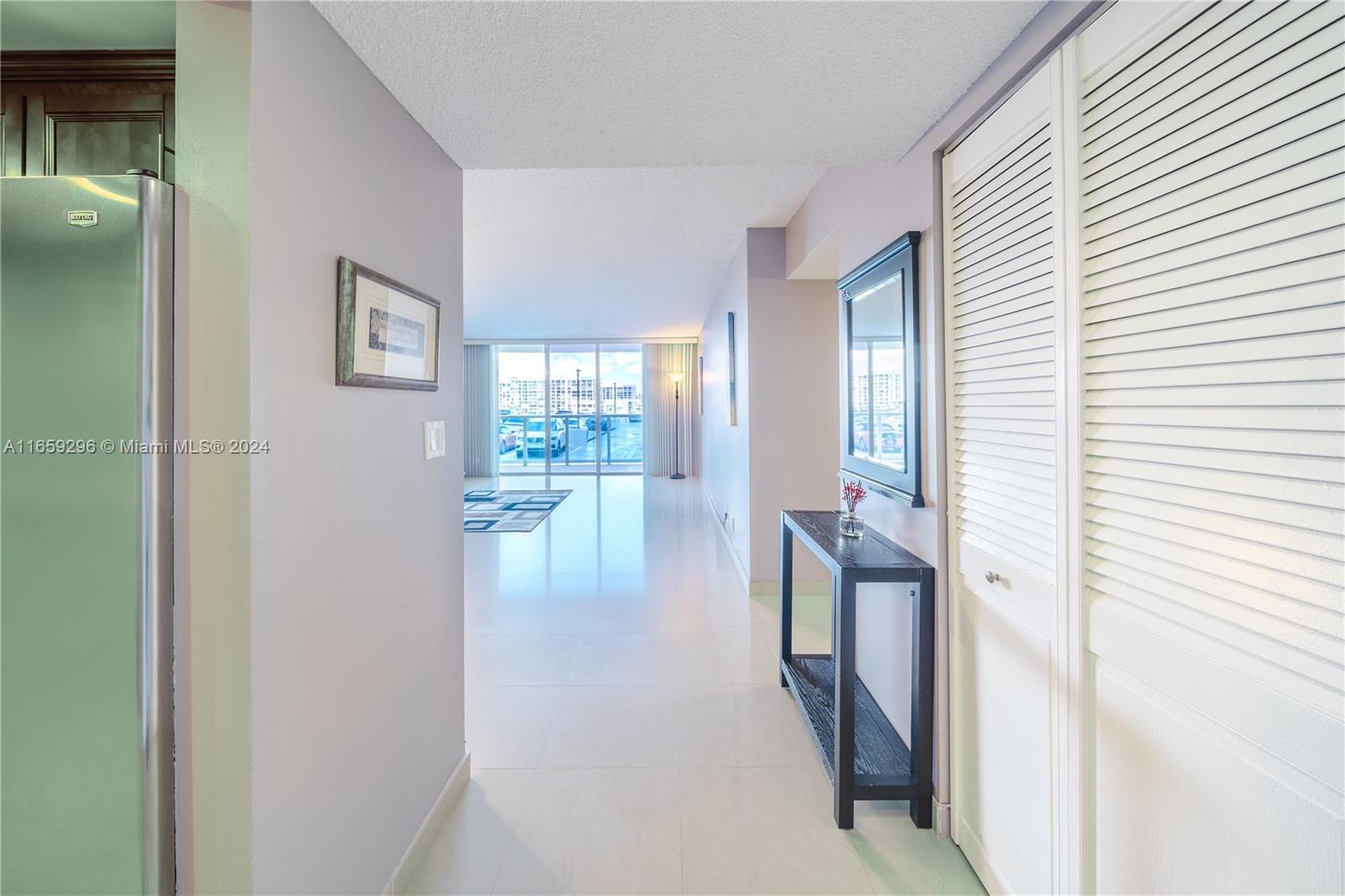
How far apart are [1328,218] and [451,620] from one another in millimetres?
2235

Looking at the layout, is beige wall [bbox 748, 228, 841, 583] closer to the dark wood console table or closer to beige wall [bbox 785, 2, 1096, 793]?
beige wall [bbox 785, 2, 1096, 793]

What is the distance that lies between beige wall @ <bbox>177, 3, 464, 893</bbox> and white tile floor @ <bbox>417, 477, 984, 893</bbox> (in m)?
0.50

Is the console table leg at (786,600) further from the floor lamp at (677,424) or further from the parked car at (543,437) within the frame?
the parked car at (543,437)

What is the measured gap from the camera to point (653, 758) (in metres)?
2.13

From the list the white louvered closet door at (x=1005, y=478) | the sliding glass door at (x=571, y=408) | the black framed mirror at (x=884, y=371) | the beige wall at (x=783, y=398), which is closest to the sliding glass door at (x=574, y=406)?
the sliding glass door at (x=571, y=408)

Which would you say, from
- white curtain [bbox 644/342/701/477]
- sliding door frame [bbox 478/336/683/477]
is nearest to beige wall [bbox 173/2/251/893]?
sliding door frame [bbox 478/336/683/477]

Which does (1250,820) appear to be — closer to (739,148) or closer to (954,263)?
(954,263)

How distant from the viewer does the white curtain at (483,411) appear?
1022 cm

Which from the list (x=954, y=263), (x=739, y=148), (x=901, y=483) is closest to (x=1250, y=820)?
(x=901, y=483)

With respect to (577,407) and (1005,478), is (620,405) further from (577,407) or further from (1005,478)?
(1005,478)

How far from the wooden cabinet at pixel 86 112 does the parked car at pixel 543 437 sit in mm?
9393

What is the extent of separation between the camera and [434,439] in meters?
1.74

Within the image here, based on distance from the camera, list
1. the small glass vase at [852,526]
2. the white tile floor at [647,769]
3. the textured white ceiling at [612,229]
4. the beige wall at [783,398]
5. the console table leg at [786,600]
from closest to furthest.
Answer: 1. the white tile floor at [647,769]
2. the small glass vase at [852,526]
3. the console table leg at [786,600]
4. the textured white ceiling at [612,229]
5. the beige wall at [783,398]

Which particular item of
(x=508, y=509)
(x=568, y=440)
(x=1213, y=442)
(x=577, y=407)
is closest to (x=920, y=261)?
(x=1213, y=442)
